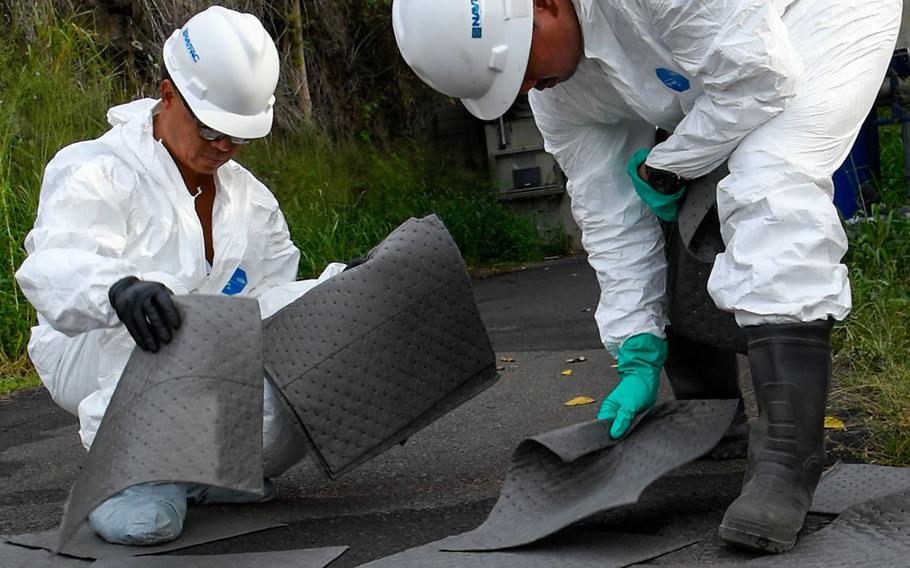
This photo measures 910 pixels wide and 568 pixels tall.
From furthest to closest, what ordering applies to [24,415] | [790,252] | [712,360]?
[24,415] < [712,360] < [790,252]

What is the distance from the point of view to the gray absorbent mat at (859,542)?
218 cm

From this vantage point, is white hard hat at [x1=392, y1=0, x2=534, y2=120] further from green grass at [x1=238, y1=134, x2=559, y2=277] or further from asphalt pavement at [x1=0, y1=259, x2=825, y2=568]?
green grass at [x1=238, y1=134, x2=559, y2=277]

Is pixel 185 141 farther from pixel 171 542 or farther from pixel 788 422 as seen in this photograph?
pixel 788 422

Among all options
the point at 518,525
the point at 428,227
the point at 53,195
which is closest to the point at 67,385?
the point at 53,195

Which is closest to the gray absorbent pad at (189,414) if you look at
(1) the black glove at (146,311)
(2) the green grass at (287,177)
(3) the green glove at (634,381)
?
(1) the black glove at (146,311)

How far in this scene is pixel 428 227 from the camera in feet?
9.84

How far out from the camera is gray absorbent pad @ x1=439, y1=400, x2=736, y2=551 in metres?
2.47

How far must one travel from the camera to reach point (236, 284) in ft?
10.5

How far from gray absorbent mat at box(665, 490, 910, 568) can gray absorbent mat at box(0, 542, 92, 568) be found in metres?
1.30

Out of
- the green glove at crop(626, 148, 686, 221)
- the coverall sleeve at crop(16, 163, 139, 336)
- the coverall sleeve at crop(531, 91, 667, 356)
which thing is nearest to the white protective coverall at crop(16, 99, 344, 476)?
the coverall sleeve at crop(16, 163, 139, 336)

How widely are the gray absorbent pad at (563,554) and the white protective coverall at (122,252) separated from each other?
0.57 meters

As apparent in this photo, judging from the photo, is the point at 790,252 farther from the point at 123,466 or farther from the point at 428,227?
the point at 123,466

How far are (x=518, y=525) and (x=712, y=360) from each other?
788mm

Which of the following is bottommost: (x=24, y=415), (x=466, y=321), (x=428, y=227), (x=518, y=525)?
(x=24, y=415)
